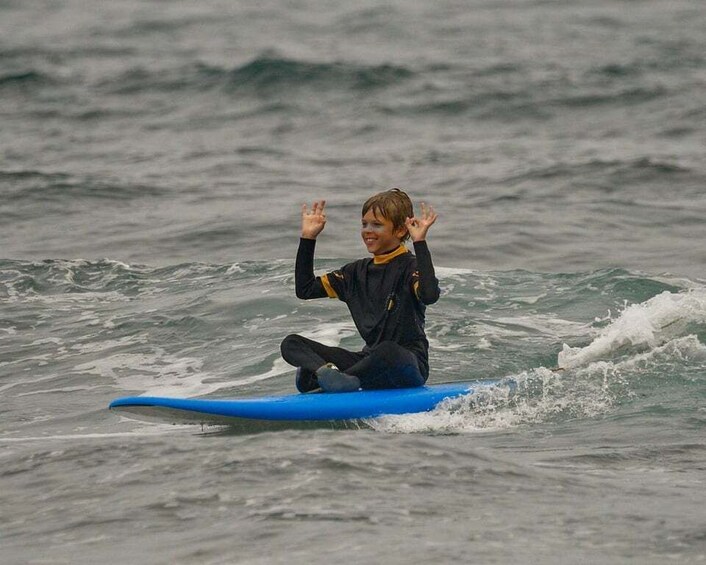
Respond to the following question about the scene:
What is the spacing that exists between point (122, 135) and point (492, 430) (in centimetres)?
1584

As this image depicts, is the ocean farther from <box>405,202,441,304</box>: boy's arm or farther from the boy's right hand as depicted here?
the boy's right hand

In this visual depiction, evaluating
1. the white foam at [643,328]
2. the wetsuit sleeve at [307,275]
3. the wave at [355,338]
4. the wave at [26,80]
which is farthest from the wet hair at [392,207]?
the wave at [26,80]

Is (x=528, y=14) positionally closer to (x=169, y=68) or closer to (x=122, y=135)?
(x=169, y=68)

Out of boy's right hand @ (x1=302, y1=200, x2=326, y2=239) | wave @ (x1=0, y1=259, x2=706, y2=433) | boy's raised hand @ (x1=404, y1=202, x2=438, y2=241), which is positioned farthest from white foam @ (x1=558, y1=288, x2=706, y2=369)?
boy's right hand @ (x1=302, y1=200, x2=326, y2=239)

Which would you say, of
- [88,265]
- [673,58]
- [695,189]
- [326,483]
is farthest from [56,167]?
[326,483]

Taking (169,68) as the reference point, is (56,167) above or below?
below

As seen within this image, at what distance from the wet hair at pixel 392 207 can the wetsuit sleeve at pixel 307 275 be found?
1.40ft

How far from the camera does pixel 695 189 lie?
1788cm

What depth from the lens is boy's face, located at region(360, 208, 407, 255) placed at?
26.1ft

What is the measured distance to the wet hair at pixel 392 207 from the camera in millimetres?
7938

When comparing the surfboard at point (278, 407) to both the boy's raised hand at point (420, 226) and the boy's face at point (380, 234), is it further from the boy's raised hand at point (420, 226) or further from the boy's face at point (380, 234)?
the boy's raised hand at point (420, 226)

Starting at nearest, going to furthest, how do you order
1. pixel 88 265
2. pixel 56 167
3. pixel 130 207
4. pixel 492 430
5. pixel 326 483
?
pixel 326 483 → pixel 492 430 → pixel 88 265 → pixel 130 207 → pixel 56 167

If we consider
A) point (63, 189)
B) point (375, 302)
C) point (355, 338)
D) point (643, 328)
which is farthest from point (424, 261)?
point (63, 189)

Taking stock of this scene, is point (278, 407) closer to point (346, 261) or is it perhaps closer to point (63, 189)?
point (346, 261)
